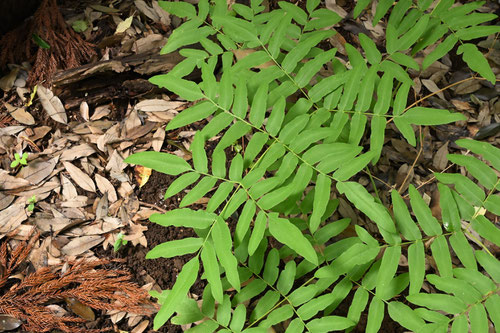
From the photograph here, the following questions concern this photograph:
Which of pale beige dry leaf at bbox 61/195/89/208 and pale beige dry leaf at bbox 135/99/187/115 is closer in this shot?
pale beige dry leaf at bbox 61/195/89/208

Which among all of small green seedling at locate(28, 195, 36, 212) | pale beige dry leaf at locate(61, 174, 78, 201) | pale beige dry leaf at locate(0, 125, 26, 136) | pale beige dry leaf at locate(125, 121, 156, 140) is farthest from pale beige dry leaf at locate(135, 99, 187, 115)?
small green seedling at locate(28, 195, 36, 212)

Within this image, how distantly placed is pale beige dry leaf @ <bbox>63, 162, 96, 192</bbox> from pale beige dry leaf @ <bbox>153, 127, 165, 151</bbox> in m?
0.47

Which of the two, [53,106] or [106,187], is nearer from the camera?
[106,187]

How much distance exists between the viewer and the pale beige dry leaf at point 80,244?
2652 mm

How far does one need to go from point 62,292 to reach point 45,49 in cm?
171

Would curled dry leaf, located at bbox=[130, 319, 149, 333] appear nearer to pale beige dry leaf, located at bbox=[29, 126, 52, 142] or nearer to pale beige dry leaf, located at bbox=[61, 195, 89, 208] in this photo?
→ pale beige dry leaf, located at bbox=[61, 195, 89, 208]

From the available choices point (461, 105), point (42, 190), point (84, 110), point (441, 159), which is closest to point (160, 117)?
point (84, 110)

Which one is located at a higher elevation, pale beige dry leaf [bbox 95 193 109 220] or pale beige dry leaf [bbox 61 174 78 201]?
pale beige dry leaf [bbox 61 174 78 201]

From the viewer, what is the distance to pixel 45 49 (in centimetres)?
316

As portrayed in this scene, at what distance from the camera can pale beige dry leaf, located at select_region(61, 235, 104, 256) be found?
8.70 ft

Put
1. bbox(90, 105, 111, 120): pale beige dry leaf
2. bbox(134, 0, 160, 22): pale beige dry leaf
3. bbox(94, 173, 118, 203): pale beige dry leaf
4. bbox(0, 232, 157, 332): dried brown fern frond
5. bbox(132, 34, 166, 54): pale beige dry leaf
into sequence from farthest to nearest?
bbox(134, 0, 160, 22): pale beige dry leaf, bbox(132, 34, 166, 54): pale beige dry leaf, bbox(90, 105, 111, 120): pale beige dry leaf, bbox(94, 173, 118, 203): pale beige dry leaf, bbox(0, 232, 157, 332): dried brown fern frond

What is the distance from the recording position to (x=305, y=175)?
1920mm

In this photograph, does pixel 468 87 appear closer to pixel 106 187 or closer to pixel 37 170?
pixel 106 187

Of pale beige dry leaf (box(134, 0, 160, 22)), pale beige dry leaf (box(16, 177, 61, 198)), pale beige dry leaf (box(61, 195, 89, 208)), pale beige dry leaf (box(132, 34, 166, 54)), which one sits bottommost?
pale beige dry leaf (box(61, 195, 89, 208))
